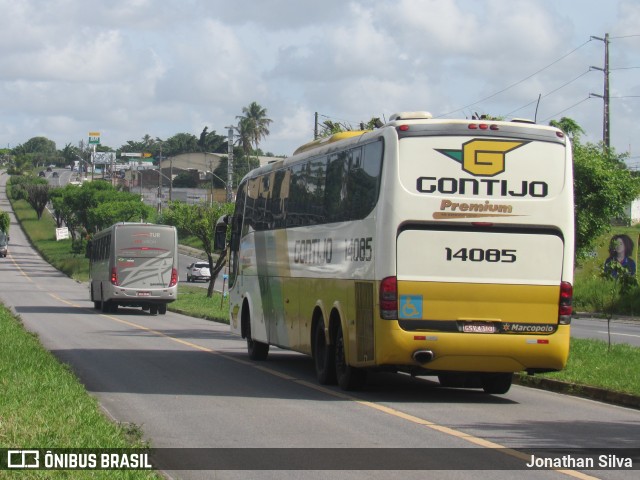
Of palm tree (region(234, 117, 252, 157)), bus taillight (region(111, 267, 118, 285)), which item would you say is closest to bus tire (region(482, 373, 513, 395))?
bus taillight (region(111, 267, 118, 285))

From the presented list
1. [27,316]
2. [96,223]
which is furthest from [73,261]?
[27,316]

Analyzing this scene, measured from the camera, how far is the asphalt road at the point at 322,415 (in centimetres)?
1002

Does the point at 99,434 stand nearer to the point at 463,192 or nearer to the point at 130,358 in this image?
the point at 463,192

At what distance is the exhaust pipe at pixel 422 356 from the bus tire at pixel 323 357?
2357 millimetres

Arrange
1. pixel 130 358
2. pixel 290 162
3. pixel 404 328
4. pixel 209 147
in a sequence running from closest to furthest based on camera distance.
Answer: pixel 404 328 → pixel 290 162 → pixel 130 358 → pixel 209 147

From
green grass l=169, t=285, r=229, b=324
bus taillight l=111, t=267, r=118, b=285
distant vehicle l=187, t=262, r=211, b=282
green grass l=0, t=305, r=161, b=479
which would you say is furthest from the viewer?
distant vehicle l=187, t=262, r=211, b=282

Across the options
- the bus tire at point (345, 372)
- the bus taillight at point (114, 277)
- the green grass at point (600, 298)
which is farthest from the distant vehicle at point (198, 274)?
the bus tire at point (345, 372)

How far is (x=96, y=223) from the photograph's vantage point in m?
106

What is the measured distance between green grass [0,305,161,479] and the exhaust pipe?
3.91 meters

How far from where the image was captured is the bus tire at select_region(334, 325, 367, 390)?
15.4 metres

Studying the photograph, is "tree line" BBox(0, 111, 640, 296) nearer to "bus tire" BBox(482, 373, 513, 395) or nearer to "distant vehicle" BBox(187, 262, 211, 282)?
"distant vehicle" BBox(187, 262, 211, 282)

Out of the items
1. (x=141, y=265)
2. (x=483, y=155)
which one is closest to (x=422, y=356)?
(x=483, y=155)

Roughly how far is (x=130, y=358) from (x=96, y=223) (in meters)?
86.4

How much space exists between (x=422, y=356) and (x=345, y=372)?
6.17ft
